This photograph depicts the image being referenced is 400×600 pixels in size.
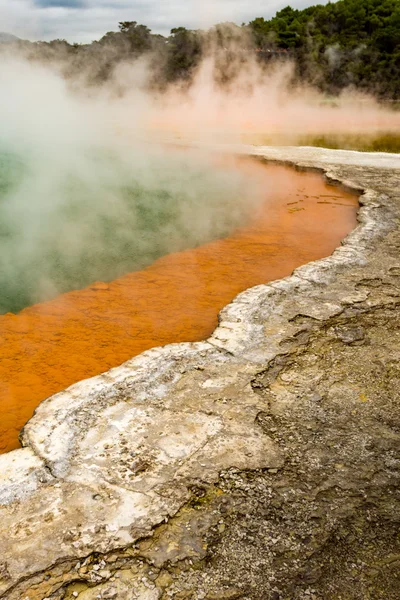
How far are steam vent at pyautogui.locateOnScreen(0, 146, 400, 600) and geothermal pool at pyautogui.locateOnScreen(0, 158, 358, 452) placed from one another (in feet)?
1.14

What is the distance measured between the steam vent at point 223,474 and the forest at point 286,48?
667 inches

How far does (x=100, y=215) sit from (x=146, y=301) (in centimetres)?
211

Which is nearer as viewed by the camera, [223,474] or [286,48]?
[223,474]

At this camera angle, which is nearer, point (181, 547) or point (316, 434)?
point (181, 547)

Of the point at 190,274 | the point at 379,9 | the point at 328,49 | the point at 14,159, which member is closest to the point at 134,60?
the point at 328,49

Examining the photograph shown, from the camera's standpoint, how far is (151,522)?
1521mm

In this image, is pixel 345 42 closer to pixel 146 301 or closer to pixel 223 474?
pixel 146 301

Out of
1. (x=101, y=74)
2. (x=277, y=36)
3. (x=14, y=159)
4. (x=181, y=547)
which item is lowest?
(x=181, y=547)

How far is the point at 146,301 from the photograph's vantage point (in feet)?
10.8

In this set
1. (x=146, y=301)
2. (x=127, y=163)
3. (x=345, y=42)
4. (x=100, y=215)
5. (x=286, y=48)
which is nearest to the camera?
(x=146, y=301)

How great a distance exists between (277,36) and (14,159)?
1494 cm

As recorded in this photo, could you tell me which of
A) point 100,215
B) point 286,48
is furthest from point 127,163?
point 286,48

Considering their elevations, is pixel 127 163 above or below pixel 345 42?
below

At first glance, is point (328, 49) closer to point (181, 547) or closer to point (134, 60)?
point (134, 60)
